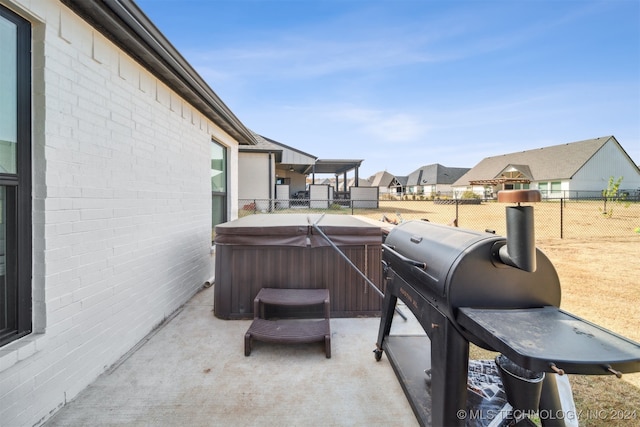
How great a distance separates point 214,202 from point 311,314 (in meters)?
3.27

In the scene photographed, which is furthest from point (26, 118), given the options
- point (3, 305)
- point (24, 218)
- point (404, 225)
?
point (404, 225)

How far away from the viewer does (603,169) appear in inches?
1029

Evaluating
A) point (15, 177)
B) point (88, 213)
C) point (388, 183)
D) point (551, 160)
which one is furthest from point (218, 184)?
point (388, 183)

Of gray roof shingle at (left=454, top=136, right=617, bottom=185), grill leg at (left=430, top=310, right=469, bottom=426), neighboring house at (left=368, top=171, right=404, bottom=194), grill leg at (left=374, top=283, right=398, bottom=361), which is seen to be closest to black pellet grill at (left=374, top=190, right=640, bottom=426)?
grill leg at (left=430, top=310, right=469, bottom=426)

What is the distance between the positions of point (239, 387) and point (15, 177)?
6.58 ft

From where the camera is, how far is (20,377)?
1594 millimetres

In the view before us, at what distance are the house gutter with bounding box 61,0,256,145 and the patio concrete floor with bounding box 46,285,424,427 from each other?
9.22 ft

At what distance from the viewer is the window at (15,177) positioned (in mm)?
1604

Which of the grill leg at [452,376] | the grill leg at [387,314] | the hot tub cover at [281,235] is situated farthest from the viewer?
the hot tub cover at [281,235]

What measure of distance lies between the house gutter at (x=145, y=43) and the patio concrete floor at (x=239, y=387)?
2.81 m

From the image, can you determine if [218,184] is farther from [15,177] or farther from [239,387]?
[239,387]

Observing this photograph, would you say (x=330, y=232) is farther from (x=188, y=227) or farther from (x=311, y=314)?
(x=188, y=227)

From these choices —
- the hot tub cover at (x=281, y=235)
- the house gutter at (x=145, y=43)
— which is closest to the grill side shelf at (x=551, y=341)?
the hot tub cover at (x=281, y=235)

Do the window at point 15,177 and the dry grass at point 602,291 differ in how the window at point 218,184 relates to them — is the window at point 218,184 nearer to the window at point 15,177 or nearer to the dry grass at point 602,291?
the window at point 15,177
